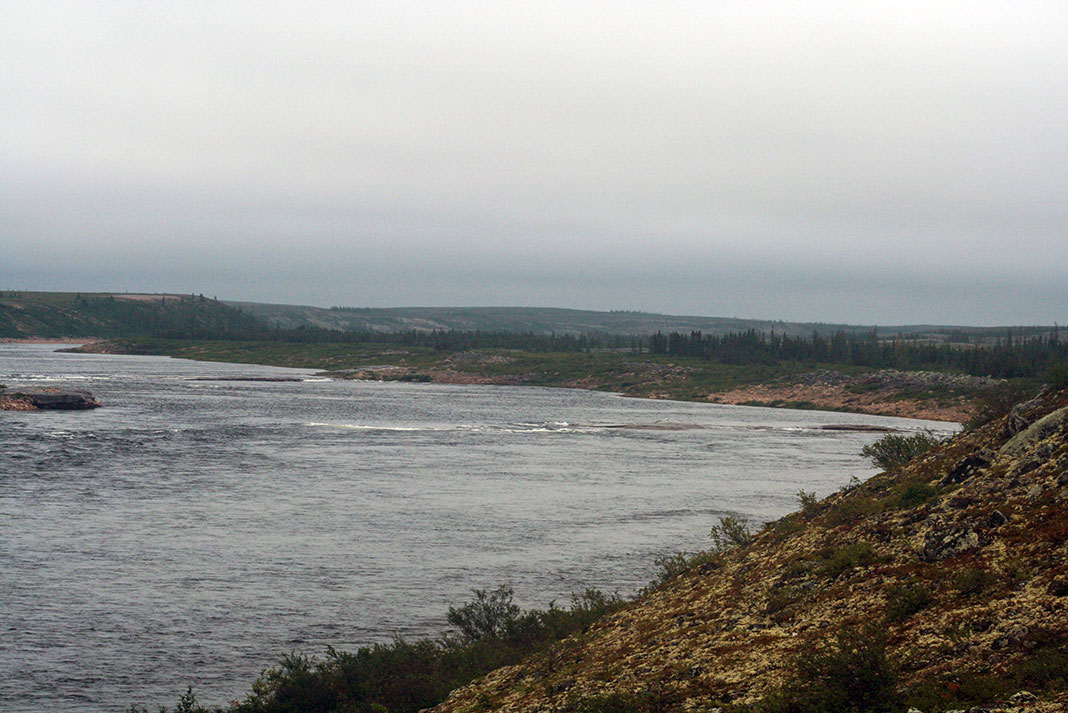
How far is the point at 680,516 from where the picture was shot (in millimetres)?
42688

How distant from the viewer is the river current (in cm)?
2403

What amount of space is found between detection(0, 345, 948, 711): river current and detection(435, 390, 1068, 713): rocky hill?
26.1 ft

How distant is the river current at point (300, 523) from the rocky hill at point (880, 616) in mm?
7966

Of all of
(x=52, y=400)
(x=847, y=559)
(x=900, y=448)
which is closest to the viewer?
(x=847, y=559)

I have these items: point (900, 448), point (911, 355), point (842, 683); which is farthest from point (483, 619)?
point (911, 355)

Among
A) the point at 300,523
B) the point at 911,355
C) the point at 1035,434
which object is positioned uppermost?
the point at 911,355

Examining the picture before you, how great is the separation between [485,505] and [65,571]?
19740 mm

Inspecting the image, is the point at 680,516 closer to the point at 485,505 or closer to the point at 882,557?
the point at 485,505

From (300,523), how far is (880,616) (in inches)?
1156

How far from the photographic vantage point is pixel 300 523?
3956 cm

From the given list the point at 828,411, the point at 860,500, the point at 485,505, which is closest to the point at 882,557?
the point at 860,500

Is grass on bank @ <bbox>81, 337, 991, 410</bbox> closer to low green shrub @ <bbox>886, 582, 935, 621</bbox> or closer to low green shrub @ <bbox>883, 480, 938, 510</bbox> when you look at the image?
low green shrub @ <bbox>883, 480, 938, 510</bbox>

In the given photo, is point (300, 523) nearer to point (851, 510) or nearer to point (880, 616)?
point (851, 510)

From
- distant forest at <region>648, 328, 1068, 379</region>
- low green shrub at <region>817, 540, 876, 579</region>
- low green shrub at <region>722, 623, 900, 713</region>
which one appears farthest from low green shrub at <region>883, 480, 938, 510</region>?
distant forest at <region>648, 328, 1068, 379</region>
